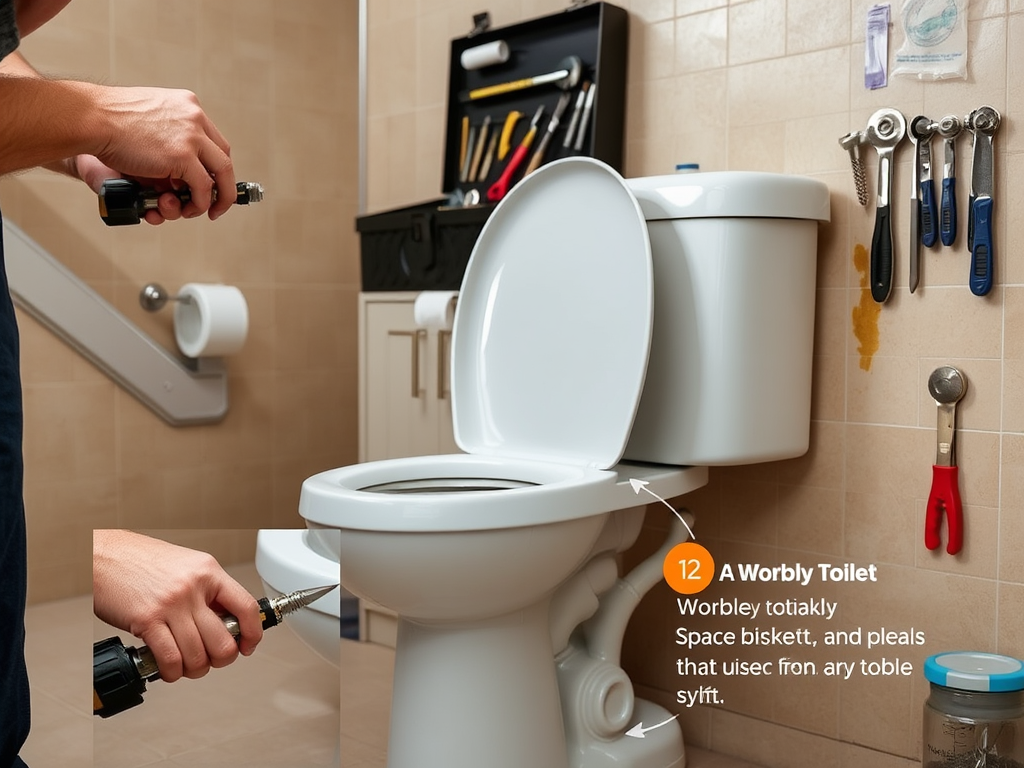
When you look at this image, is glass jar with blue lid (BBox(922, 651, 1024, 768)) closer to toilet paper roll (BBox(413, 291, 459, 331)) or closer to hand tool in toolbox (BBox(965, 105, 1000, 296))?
hand tool in toolbox (BBox(965, 105, 1000, 296))

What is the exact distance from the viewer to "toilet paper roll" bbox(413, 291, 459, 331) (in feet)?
6.76

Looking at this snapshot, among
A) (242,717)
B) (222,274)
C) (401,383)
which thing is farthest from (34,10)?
(222,274)

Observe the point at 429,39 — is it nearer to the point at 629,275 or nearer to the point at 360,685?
the point at 629,275

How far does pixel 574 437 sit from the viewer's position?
64.9 inches

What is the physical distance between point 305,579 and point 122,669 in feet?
1.41

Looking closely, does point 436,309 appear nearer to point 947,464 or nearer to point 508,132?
point 508,132

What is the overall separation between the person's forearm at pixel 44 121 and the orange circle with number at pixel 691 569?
134cm

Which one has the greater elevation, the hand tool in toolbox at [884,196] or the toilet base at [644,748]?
the hand tool in toolbox at [884,196]

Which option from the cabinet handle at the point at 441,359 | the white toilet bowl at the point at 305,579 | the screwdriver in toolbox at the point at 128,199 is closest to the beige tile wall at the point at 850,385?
the cabinet handle at the point at 441,359

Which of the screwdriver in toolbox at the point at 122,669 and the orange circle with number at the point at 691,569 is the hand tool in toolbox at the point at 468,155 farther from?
the screwdriver in toolbox at the point at 122,669

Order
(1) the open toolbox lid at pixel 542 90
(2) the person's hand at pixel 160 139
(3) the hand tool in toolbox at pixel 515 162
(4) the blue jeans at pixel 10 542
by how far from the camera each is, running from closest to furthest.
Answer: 1. (4) the blue jeans at pixel 10 542
2. (2) the person's hand at pixel 160 139
3. (1) the open toolbox lid at pixel 542 90
4. (3) the hand tool in toolbox at pixel 515 162

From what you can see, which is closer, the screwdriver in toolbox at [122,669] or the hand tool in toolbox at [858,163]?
the screwdriver in toolbox at [122,669]

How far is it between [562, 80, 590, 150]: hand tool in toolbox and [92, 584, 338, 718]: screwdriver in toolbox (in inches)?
59.3

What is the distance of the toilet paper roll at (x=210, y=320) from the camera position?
2.70 metres
